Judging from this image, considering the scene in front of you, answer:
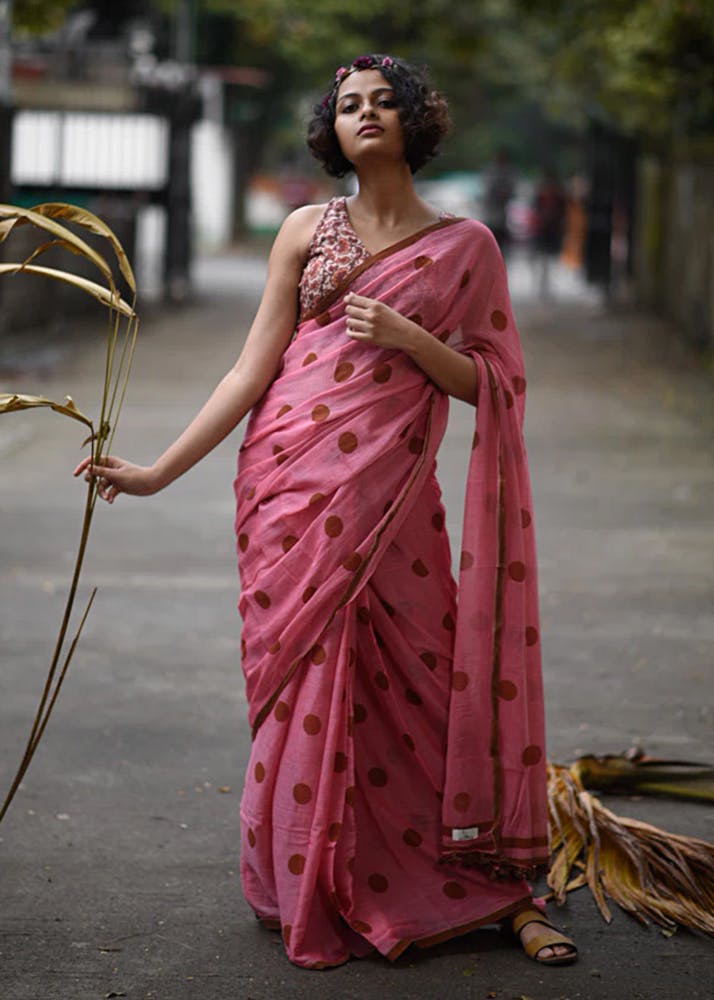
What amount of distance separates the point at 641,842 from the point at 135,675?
7.94 feet

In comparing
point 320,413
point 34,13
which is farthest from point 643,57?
point 320,413

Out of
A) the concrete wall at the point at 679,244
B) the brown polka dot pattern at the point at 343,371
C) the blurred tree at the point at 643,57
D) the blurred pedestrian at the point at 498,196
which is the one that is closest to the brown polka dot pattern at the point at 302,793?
the brown polka dot pattern at the point at 343,371

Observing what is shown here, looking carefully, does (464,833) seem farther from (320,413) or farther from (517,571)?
(320,413)

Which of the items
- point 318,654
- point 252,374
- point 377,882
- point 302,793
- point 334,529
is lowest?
point 377,882

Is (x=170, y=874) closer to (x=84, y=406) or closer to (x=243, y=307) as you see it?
(x=84, y=406)

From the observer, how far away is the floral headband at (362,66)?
3.76 metres

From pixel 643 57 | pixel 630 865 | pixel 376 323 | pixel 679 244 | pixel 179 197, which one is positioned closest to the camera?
pixel 376 323

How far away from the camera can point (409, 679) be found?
3.86 m

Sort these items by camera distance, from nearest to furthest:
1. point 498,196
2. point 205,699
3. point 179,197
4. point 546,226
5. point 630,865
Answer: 1. point 630,865
2. point 205,699
3. point 179,197
4. point 546,226
5. point 498,196

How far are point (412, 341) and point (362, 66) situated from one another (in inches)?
24.7

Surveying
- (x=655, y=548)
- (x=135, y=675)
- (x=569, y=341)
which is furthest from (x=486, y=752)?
(x=569, y=341)

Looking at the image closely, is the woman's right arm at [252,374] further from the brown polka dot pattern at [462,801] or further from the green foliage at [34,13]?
the green foliage at [34,13]

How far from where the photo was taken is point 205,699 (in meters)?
5.94

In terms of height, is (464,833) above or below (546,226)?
above
